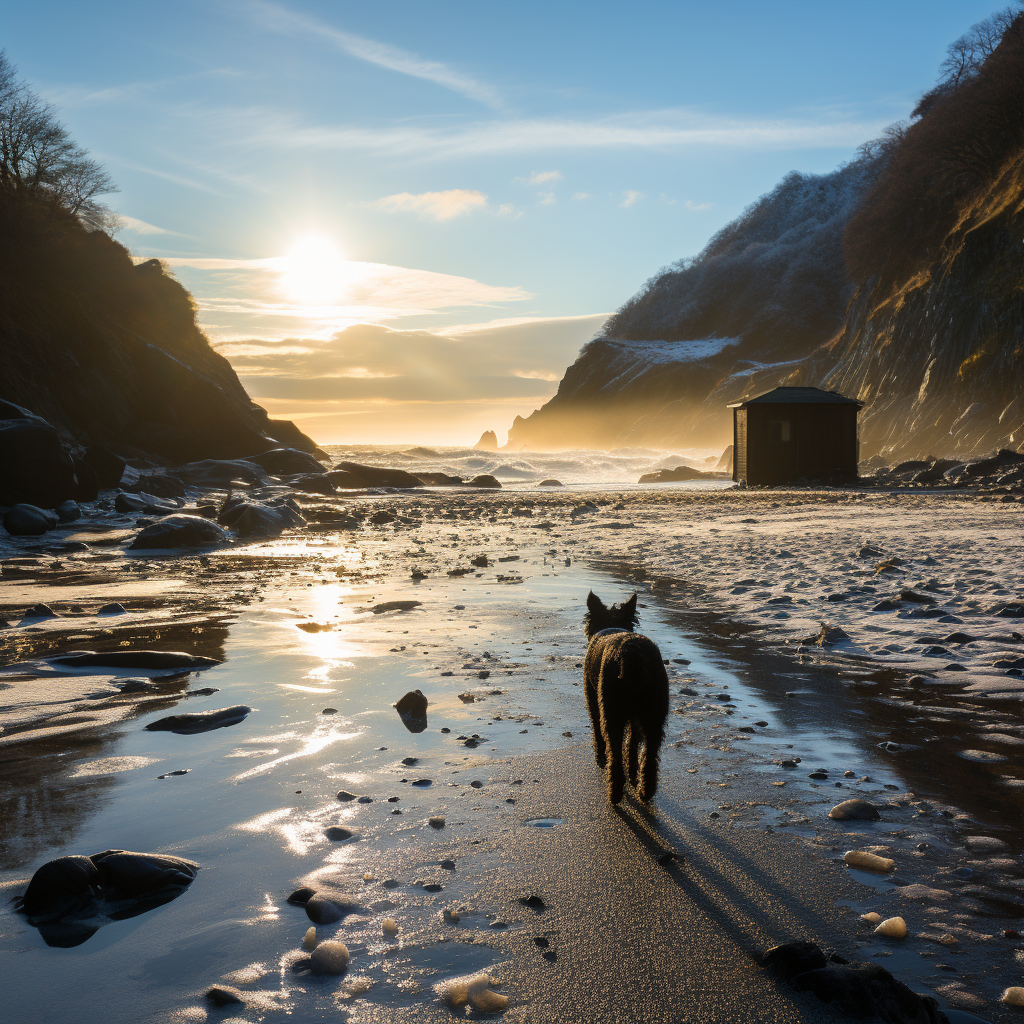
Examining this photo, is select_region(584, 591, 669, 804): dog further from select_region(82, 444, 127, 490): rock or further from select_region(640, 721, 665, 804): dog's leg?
select_region(82, 444, 127, 490): rock

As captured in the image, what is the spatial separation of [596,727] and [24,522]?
15388 mm

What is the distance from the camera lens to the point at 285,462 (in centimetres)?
3991

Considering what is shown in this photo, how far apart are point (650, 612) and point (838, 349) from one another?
6775 cm

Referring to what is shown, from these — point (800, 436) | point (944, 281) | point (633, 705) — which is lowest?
point (633, 705)

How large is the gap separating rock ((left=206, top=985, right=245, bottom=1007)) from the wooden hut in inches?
1395

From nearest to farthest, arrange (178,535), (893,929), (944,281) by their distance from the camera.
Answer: (893,929) → (178,535) → (944,281)

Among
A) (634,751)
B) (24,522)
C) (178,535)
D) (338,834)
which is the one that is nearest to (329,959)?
(338,834)

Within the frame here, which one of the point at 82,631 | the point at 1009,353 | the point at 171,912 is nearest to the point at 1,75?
the point at 82,631

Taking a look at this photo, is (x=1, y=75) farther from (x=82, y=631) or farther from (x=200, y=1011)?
(x=200, y=1011)

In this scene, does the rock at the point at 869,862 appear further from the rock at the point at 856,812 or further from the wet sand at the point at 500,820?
the rock at the point at 856,812

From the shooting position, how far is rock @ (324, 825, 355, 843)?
3297 millimetres

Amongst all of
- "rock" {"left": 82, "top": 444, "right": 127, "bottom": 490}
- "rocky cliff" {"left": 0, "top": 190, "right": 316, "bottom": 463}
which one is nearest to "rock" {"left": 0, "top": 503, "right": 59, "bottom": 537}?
"rock" {"left": 82, "top": 444, "right": 127, "bottom": 490}

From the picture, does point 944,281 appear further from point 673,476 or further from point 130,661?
point 130,661

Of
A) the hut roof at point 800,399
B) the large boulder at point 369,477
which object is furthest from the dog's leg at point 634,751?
the large boulder at point 369,477
